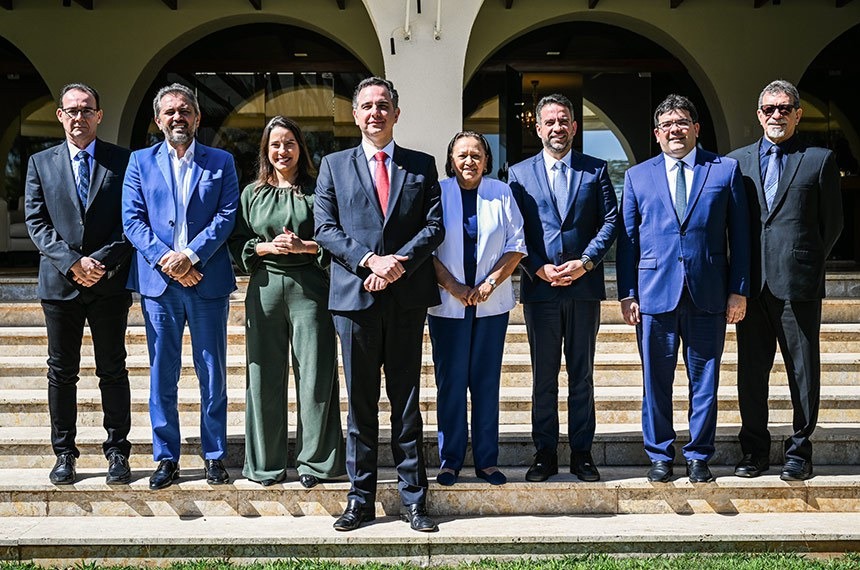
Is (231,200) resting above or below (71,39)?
below

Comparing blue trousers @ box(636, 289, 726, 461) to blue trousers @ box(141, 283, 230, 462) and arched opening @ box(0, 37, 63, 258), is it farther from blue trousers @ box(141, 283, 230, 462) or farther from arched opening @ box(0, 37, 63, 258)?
arched opening @ box(0, 37, 63, 258)

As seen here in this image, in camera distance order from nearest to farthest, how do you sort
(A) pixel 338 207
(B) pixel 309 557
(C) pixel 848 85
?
1. (B) pixel 309 557
2. (A) pixel 338 207
3. (C) pixel 848 85

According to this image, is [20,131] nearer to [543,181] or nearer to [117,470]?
[117,470]

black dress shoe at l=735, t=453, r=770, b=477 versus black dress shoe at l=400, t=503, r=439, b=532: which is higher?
black dress shoe at l=735, t=453, r=770, b=477

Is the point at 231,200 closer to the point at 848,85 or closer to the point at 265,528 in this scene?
the point at 265,528

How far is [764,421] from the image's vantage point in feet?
16.3

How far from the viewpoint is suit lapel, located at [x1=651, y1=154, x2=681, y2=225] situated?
4844 millimetres

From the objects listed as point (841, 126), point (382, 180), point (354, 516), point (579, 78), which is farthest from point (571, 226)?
point (841, 126)

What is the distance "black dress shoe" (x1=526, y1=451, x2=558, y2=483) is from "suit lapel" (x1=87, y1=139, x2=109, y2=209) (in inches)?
106

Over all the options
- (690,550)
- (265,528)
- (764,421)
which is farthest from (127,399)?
(764,421)

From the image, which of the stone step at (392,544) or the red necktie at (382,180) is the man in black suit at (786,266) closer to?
the stone step at (392,544)

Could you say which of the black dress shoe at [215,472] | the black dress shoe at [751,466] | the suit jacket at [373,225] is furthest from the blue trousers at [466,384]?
the black dress shoe at [751,466]

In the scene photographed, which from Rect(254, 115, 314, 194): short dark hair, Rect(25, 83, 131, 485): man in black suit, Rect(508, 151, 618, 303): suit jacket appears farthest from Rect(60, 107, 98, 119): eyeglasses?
Rect(508, 151, 618, 303): suit jacket

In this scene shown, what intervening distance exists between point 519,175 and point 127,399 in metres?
2.42
